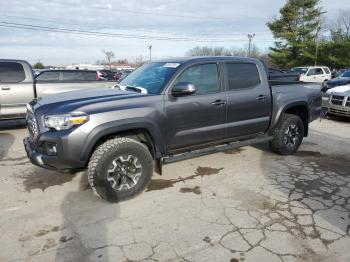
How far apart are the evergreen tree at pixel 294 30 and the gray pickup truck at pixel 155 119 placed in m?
39.7

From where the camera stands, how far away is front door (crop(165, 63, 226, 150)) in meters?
4.43

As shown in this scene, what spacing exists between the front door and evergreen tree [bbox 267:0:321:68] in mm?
40574

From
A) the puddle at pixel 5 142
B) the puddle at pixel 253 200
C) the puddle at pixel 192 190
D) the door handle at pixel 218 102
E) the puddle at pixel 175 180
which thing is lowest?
the puddle at pixel 253 200

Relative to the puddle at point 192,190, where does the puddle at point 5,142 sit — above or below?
above

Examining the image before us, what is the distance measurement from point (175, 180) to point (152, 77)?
5.12 ft

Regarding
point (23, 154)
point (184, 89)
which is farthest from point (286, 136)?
point (23, 154)

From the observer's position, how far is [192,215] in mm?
3789

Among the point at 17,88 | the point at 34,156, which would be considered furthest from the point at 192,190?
the point at 17,88

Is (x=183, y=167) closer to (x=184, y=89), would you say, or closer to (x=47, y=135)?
(x=184, y=89)

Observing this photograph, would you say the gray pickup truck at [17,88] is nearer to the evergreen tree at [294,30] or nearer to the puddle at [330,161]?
the puddle at [330,161]

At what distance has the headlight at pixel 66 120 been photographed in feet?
12.2

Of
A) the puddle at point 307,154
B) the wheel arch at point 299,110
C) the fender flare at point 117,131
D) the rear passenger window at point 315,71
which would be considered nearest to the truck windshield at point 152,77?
the fender flare at point 117,131

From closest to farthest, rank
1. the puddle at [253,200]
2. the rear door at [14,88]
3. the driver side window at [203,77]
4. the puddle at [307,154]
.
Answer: the puddle at [253,200] → the driver side window at [203,77] → the puddle at [307,154] → the rear door at [14,88]

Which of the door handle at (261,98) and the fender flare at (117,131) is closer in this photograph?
the fender flare at (117,131)
